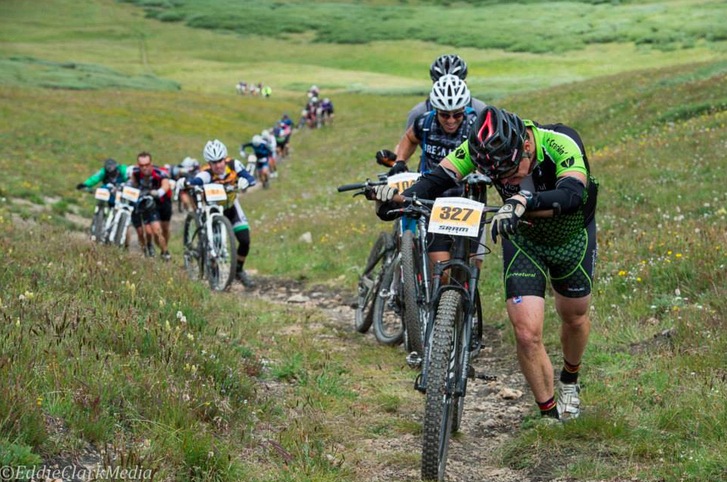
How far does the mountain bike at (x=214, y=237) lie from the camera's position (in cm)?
1322

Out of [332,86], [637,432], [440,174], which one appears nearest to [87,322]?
[440,174]

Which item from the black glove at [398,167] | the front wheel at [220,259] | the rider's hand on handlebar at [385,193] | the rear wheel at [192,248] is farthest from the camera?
the rear wheel at [192,248]

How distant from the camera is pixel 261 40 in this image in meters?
157

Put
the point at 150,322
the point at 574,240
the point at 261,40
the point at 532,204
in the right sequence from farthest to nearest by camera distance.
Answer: the point at 261,40 < the point at 150,322 < the point at 574,240 < the point at 532,204

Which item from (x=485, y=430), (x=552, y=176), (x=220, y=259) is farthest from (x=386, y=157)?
(x=220, y=259)

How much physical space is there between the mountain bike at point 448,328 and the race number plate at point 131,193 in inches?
428

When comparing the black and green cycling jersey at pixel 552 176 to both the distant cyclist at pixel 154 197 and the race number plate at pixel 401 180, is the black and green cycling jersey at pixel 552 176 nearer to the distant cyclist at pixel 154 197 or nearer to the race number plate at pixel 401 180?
the race number plate at pixel 401 180

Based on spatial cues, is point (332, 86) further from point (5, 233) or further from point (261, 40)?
point (5, 233)

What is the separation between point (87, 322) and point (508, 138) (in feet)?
11.8

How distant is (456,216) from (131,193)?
11.6 m

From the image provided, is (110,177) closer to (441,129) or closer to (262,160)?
(441,129)

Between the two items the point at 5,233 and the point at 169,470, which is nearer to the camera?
the point at 169,470

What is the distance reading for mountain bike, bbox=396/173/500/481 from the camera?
5.52 meters

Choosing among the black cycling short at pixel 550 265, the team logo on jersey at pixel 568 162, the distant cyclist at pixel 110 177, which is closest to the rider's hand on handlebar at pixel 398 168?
the black cycling short at pixel 550 265
